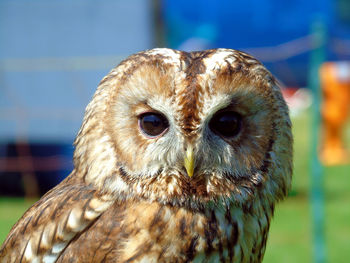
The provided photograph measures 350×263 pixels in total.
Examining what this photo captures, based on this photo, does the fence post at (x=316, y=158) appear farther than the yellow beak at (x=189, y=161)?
Yes

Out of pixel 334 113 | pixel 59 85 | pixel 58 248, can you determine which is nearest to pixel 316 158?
pixel 58 248

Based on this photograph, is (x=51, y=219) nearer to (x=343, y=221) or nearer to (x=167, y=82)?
(x=167, y=82)

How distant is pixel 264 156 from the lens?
2.18 metres

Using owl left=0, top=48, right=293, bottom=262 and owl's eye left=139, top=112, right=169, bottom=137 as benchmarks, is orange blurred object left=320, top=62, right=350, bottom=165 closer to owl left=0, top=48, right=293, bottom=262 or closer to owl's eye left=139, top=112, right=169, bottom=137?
owl left=0, top=48, right=293, bottom=262

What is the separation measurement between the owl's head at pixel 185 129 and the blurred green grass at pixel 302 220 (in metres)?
2.70

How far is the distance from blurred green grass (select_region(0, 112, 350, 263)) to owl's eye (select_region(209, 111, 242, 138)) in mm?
2743

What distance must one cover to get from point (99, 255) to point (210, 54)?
2.52 ft

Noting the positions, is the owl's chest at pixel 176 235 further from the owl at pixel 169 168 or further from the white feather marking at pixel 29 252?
the white feather marking at pixel 29 252

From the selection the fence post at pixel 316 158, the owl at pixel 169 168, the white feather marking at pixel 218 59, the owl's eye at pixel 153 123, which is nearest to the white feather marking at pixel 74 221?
the owl at pixel 169 168

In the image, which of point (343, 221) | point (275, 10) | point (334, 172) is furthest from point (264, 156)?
point (275, 10)

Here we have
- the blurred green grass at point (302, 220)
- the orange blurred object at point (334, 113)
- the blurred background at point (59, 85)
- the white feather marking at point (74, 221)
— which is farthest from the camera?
the orange blurred object at point (334, 113)

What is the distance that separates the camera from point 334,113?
10.4m

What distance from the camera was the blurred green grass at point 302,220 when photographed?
5.96m

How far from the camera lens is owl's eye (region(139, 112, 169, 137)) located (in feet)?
6.64
